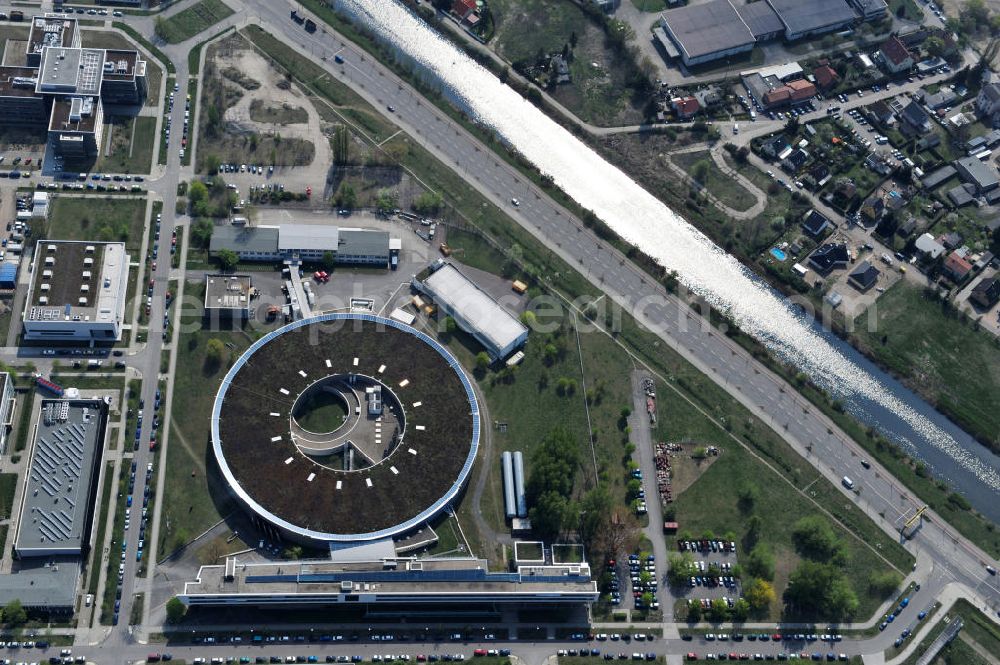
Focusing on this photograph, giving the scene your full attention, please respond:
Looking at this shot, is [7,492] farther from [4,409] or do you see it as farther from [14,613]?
[14,613]

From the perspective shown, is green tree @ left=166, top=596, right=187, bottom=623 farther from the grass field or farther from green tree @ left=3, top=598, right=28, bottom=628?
the grass field

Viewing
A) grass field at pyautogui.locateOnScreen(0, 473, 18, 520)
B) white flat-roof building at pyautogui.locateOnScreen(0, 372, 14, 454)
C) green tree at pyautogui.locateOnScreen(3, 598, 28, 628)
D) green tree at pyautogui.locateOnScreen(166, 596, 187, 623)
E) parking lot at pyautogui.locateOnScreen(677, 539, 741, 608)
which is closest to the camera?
green tree at pyautogui.locateOnScreen(3, 598, 28, 628)

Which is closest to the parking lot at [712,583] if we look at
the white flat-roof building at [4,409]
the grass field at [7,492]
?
the grass field at [7,492]

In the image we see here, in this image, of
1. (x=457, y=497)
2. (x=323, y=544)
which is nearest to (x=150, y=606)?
(x=323, y=544)

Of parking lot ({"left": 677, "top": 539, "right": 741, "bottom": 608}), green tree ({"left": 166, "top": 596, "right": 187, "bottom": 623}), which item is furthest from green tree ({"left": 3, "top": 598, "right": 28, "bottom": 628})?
parking lot ({"left": 677, "top": 539, "right": 741, "bottom": 608})

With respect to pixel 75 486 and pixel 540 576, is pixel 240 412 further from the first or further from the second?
pixel 540 576

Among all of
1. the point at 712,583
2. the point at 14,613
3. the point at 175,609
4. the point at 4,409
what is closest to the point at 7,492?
the point at 4,409
